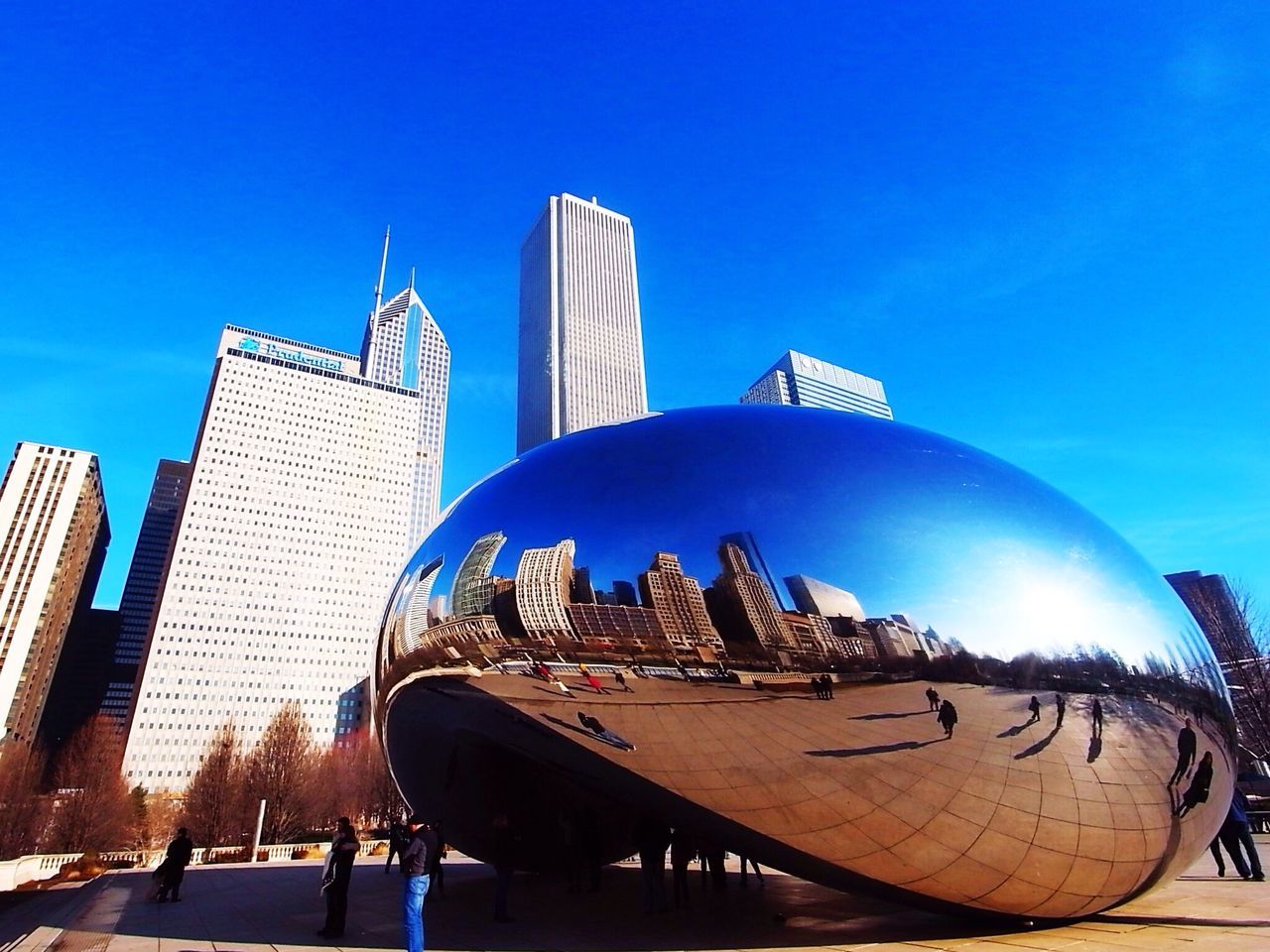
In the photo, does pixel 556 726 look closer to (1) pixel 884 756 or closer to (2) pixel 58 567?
(1) pixel 884 756

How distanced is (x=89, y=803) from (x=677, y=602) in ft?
208

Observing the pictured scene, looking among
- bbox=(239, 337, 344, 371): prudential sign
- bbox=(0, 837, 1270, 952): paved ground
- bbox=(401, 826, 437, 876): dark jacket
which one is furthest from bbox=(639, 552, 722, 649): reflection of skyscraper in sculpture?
bbox=(239, 337, 344, 371): prudential sign

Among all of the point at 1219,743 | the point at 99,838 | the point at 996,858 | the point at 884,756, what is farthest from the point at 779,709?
the point at 99,838

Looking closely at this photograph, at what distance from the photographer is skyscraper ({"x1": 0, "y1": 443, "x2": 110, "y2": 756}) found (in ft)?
400

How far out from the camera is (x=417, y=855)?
6660 mm

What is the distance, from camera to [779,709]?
441 centimetres

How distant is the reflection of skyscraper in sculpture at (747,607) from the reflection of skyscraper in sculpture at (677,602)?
0.11m

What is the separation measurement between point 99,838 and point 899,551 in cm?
6453

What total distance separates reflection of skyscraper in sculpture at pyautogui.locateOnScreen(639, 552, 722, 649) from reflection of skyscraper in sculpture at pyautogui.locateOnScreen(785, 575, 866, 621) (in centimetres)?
59

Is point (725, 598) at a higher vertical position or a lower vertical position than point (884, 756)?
higher

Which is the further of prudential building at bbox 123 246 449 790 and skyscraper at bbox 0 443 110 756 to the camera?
skyscraper at bbox 0 443 110 756

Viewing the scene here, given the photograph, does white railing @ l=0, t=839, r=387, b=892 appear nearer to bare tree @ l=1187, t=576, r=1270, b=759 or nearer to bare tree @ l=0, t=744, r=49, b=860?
bare tree @ l=0, t=744, r=49, b=860

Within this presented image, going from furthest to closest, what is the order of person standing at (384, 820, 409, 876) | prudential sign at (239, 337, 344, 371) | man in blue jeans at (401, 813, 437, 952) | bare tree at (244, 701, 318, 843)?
prudential sign at (239, 337, 344, 371) < bare tree at (244, 701, 318, 843) < person standing at (384, 820, 409, 876) < man in blue jeans at (401, 813, 437, 952)

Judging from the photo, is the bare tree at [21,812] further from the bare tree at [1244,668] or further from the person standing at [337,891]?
the bare tree at [1244,668]
